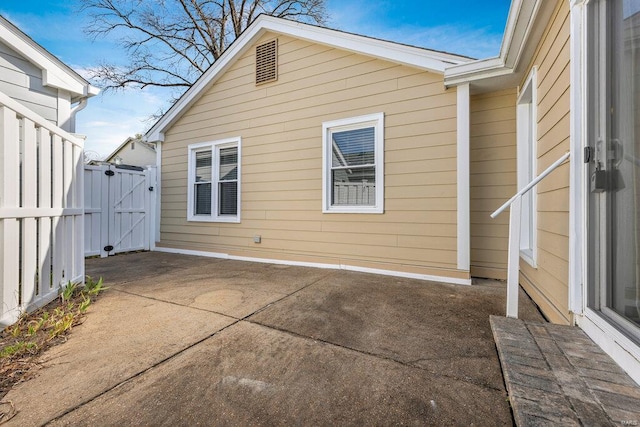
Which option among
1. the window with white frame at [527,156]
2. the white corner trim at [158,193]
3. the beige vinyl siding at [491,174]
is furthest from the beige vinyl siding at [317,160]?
the window with white frame at [527,156]

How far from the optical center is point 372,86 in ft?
13.3

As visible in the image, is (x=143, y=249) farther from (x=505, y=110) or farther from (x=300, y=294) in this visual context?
(x=505, y=110)

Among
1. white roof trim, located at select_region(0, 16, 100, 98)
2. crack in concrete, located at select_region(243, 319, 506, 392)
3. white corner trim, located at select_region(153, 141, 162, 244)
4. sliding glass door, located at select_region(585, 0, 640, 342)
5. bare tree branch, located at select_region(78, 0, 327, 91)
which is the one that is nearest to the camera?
sliding glass door, located at select_region(585, 0, 640, 342)

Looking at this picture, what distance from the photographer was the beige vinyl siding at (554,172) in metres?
2.05

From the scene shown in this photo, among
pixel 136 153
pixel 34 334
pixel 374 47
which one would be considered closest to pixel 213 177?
pixel 374 47

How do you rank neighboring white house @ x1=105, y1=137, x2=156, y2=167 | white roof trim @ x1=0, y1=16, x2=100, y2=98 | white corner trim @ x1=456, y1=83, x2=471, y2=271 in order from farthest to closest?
neighboring white house @ x1=105, y1=137, x2=156, y2=167
white corner trim @ x1=456, y1=83, x2=471, y2=271
white roof trim @ x1=0, y1=16, x2=100, y2=98

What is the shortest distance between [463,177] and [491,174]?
1.89 ft

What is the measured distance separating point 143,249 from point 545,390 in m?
7.06

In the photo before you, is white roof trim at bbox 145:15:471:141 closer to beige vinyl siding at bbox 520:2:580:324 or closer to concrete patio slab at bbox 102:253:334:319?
beige vinyl siding at bbox 520:2:580:324

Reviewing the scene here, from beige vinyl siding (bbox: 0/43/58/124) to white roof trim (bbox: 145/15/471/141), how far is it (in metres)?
2.34

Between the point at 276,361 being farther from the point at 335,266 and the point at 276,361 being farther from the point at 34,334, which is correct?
the point at 335,266

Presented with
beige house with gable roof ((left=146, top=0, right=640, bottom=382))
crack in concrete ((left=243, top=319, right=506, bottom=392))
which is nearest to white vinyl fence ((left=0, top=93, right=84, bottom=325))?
crack in concrete ((left=243, top=319, right=506, bottom=392))

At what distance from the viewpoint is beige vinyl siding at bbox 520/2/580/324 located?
2.05 meters

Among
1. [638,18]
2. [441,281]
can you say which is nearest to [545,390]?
[638,18]
